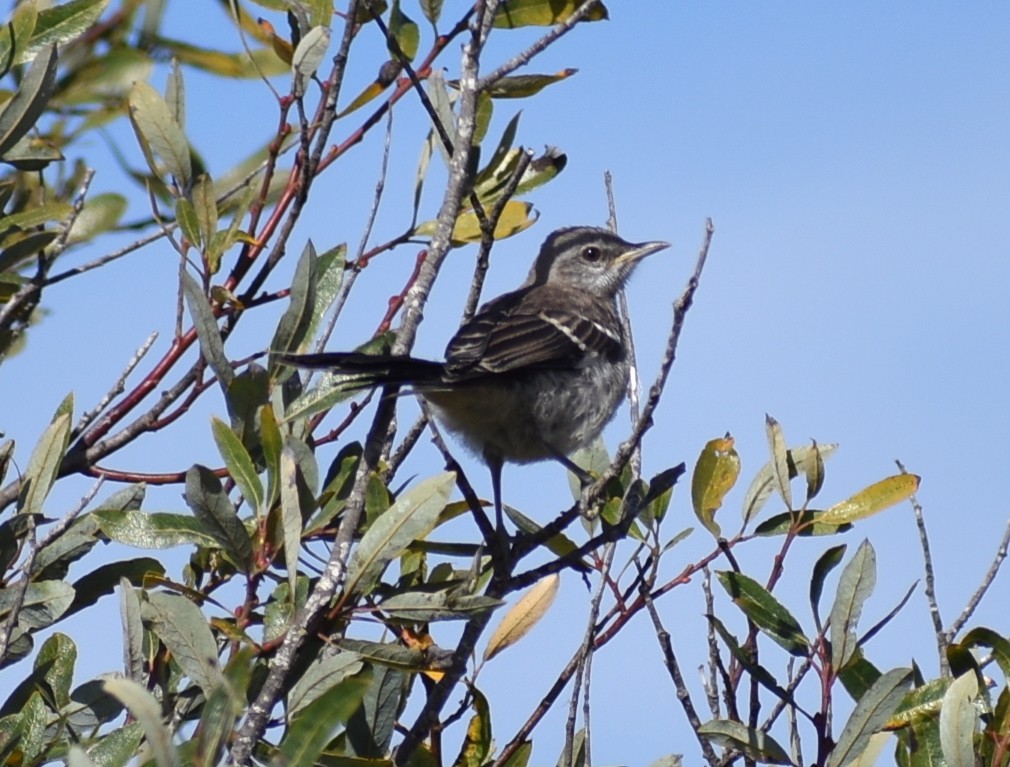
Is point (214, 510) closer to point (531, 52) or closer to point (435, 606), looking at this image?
point (435, 606)

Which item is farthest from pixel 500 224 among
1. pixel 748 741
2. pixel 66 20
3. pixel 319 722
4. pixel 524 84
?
pixel 319 722

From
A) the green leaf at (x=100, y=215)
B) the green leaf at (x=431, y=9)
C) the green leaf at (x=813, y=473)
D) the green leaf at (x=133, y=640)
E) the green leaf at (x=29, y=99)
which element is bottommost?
the green leaf at (x=133, y=640)

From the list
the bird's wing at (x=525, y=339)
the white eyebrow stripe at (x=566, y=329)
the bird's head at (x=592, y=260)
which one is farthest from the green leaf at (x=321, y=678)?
the bird's head at (x=592, y=260)

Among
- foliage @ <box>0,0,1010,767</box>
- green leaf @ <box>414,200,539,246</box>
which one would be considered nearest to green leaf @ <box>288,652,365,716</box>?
foliage @ <box>0,0,1010,767</box>

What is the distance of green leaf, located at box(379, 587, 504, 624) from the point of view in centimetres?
276

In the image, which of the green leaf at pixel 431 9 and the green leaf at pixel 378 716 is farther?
the green leaf at pixel 431 9

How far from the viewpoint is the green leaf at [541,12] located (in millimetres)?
3762

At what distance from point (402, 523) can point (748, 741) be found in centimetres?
90

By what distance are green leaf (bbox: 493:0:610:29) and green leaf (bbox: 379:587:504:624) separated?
1745 millimetres

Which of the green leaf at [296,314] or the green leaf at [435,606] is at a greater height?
the green leaf at [296,314]

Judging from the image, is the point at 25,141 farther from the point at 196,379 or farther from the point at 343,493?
Answer: the point at 343,493

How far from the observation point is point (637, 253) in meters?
7.39

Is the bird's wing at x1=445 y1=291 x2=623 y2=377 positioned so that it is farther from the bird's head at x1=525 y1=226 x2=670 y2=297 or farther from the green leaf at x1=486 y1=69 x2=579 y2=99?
the green leaf at x1=486 y1=69 x2=579 y2=99

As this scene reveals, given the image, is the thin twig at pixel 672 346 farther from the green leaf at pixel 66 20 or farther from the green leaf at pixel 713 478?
the green leaf at pixel 66 20
